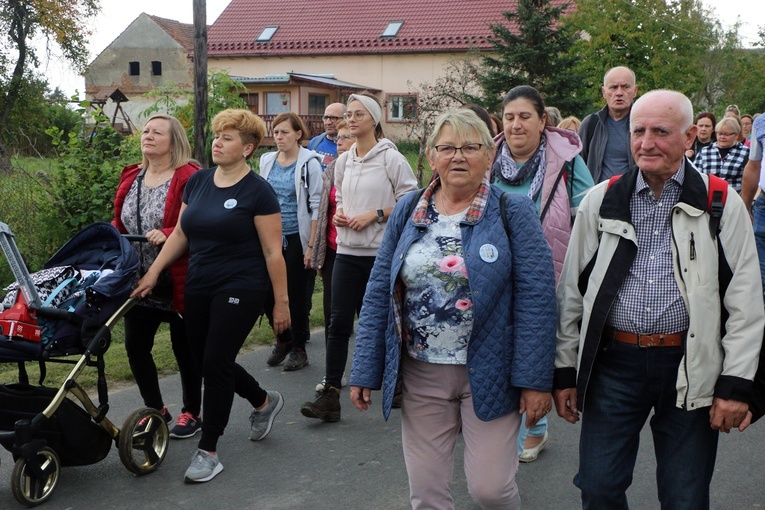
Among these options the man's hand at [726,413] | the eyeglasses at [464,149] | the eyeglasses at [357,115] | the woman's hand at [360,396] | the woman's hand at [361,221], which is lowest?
the woman's hand at [360,396]

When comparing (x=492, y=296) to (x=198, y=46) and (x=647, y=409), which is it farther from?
(x=198, y=46)

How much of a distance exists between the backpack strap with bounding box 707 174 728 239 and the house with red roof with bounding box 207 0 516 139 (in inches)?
1469

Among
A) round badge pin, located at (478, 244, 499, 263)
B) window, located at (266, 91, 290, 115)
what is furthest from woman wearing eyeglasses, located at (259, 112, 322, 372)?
window, located at (266, 91, 290, 115)

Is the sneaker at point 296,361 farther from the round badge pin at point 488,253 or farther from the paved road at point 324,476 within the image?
the round badge pin at point 488,253

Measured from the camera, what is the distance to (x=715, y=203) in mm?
3053

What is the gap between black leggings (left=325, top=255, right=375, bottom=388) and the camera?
5.82 metres

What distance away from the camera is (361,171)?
591 cm

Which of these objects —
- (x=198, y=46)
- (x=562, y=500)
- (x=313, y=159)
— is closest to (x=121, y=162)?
(x=198, y=46)

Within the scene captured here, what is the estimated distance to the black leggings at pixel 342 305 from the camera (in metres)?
5.82

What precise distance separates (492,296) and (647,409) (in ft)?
2.39

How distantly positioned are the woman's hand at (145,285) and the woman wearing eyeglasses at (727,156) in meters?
7.16

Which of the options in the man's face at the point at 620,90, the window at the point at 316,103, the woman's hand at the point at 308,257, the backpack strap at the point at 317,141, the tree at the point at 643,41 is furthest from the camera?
the window at the point at 316,103

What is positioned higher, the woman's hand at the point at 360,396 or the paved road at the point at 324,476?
the woman's hand at the point at 360,396

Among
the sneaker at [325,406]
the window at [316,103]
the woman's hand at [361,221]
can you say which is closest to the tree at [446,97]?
the window at [316,103]
